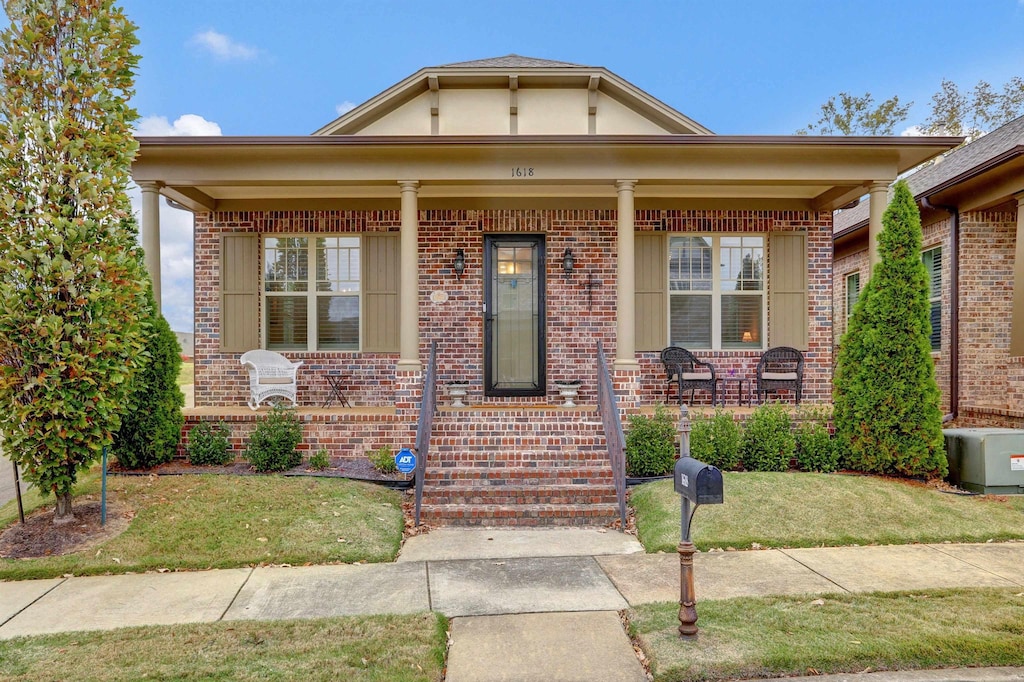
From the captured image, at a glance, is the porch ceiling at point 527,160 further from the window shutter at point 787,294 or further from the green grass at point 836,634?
the green grass at point 836,634

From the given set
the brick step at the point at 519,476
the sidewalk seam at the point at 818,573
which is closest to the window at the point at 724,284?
the brick step at the point at 519,476

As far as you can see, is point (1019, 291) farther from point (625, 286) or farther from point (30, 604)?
point (30, 604)

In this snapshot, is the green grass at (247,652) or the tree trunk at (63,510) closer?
the green grass at (247,652)

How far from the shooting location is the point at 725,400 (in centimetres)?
884

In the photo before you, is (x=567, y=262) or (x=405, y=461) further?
(x=567, y=262)

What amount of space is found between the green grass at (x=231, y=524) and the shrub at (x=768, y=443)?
3.76 m

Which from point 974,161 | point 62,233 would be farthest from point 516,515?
point 974,161

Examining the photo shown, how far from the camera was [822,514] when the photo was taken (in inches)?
216

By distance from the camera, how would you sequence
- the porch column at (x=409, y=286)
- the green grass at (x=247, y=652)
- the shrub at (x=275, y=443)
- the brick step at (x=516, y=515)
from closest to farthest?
the green grass at (x=247, y=652), the brick step at (x=516, y=515), the shrub at (x=275, y=443), the porch column at (x=409, y=286)

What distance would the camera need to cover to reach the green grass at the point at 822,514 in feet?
16.7

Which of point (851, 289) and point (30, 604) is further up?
point (851, 289)

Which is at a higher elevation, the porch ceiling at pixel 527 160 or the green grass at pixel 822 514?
the porch ceiling at pixel 527 160

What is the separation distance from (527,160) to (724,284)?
3.50m

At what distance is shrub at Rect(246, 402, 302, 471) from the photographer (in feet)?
22.0
